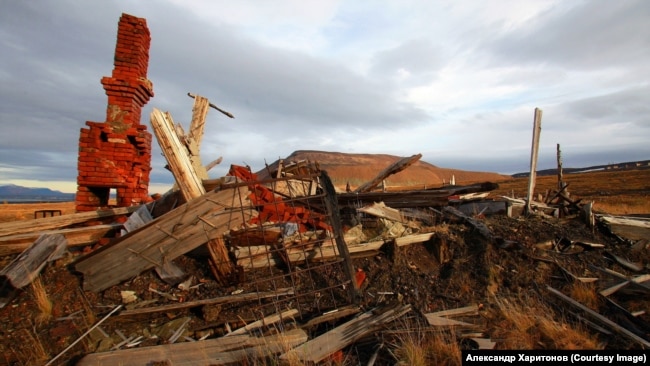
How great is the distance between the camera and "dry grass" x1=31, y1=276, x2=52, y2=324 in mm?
3896

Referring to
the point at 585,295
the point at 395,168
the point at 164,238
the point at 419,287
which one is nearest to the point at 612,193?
the point at 395,168

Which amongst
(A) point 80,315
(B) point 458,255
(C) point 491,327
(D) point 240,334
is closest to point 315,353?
(D) point 240,334

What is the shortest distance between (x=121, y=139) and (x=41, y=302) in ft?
11.6

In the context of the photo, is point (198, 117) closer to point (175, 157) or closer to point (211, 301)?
point (175, 157)

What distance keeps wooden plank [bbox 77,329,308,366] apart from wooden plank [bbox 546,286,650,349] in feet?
12.0

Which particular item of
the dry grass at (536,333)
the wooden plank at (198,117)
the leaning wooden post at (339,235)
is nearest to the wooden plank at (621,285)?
the dry grass at (536,333)

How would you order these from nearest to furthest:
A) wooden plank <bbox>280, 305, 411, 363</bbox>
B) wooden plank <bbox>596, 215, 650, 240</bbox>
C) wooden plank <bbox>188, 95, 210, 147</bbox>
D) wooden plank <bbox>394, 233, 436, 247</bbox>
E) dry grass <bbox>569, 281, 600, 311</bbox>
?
wooden plank <bbox>280, 305, 411, 363</bbox>
dry grass <bbox>569, 281, 600, 311</bbox>
wooden plank <bbox>394, 233, 436, 247</bbox>
wooden plank <bbox>596, 215, 650, 240</bbox>
wooden plank <bbox>188, 95, 210, 147</bbox>

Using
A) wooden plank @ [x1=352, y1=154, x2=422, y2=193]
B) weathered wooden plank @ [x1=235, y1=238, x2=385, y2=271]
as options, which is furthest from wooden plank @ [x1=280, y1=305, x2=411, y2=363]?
wooden plank @ [x1=352, y1=154, x2=422, y2=193]

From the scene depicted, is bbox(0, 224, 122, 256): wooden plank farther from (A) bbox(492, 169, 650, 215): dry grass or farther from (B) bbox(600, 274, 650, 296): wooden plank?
(A) bbox(492, 169, 650, 215): dry grass

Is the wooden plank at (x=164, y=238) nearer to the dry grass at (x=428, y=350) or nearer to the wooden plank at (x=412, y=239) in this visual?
the dry grass at (x=428, y=350)

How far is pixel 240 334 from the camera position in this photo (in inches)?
147

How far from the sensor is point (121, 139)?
6582 mm

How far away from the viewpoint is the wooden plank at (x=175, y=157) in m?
4.87

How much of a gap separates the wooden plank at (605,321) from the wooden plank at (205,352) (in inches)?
144
